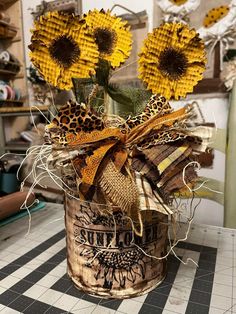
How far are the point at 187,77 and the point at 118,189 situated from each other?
0.20 meters

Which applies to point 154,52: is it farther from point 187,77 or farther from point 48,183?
point 48,183

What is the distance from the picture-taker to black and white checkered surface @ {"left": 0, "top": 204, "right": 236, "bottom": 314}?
1.32 feet

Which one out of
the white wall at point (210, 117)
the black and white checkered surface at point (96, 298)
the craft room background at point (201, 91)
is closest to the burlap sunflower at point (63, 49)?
the black and white checkered surface at point (96, 298)

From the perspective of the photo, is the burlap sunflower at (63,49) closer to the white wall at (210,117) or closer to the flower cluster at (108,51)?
the flower cluster at (108,51)

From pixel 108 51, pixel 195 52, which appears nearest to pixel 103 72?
pixel 108 51

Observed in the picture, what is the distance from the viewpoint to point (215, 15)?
1067 mm

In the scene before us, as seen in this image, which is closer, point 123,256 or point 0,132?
point 123,256

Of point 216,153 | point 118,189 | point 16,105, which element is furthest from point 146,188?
point 16,105

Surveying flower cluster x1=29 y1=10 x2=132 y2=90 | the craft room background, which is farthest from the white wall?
flower cluster x1=29 y1=10 x2=132 y2=90

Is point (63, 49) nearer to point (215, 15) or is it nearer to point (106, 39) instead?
point (106, 39)

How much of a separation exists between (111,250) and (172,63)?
11.7 inches

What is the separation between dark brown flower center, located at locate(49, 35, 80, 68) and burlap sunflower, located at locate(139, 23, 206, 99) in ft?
0.32

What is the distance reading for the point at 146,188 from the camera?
1.17ft

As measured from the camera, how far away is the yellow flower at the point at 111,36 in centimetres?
42
